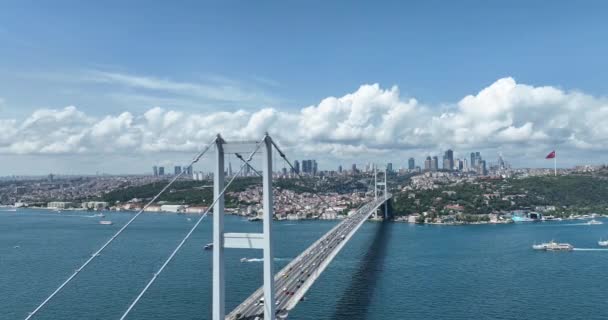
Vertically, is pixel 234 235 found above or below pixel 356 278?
above

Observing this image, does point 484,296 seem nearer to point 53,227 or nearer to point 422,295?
point 422,295

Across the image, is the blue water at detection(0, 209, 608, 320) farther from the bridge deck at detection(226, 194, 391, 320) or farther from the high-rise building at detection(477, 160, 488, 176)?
the high-rise building at detection(477, 160, 488, 176)

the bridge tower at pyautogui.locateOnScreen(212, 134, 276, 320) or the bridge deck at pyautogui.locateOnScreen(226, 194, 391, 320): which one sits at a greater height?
the bridge tower at pyautogui.locateOnScreen(212, 134, 276, 320)

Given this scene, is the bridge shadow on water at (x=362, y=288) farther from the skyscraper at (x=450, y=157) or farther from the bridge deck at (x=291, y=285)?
the skyscraper at (x=450, y=157)

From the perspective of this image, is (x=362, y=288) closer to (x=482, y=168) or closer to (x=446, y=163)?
(x=482, y=168)

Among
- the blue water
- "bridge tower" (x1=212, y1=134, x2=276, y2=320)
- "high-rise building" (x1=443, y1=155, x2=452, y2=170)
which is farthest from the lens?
"high-rise building" (x1=443, y1=155, x2=452, y2=170)

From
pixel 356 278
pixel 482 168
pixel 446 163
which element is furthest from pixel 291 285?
pixel 446 163

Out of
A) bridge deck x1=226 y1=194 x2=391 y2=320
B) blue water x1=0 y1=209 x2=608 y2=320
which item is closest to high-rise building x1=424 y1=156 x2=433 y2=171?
blue water x1=0 y1=209 x2=608 y2=320
